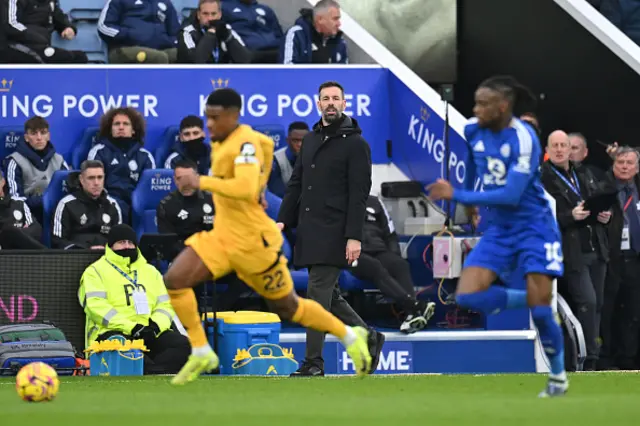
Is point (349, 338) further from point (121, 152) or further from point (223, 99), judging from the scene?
point (121, 152)

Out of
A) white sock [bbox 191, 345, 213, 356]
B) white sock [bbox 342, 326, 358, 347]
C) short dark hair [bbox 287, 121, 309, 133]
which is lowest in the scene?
white sock [bbox 191, 345, 213, 356]

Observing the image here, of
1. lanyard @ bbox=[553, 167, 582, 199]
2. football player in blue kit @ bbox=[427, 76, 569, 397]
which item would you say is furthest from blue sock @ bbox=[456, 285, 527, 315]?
lanyard @ bbox=[553, 167, 582, 199]

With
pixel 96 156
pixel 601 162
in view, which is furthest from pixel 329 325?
pixel 601 162

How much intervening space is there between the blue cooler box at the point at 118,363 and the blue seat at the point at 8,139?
335 centimetres

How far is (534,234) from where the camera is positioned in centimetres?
980

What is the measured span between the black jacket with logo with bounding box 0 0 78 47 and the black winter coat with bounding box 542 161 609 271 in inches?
213

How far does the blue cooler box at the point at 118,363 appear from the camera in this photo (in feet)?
41.2

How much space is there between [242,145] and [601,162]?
26.8 ft

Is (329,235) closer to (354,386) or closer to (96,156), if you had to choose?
(354,386)

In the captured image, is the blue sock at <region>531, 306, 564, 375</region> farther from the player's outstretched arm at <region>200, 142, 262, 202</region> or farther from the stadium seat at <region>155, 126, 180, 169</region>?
the stadium seat at <region>155, 126, 180, 169</region>

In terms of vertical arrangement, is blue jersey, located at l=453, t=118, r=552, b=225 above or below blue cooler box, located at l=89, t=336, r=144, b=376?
above

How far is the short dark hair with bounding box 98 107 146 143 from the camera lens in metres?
15.0

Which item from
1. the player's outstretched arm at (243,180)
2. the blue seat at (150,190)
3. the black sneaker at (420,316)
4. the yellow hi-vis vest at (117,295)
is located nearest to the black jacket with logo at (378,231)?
the black sneaker at (420,316)

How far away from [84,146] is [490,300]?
6675mm
